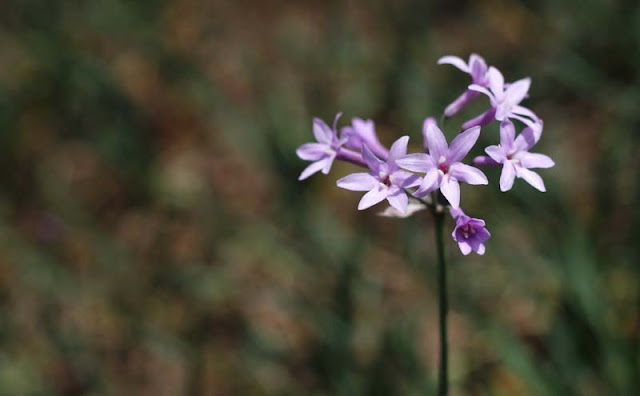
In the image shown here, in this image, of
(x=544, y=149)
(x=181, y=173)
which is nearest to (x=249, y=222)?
(x=181, y=173)

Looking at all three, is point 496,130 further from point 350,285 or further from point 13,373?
point 13,373

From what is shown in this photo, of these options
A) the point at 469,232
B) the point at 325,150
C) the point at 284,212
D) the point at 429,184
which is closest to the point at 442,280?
the point at 469,232

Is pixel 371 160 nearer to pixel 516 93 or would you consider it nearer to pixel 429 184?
pixel 429 184

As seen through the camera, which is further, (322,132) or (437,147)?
(322,132)

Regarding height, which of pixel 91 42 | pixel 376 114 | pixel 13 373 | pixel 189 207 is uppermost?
pixel 91 42

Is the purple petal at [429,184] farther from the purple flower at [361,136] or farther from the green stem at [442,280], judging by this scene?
the purple flower at [361,136]
